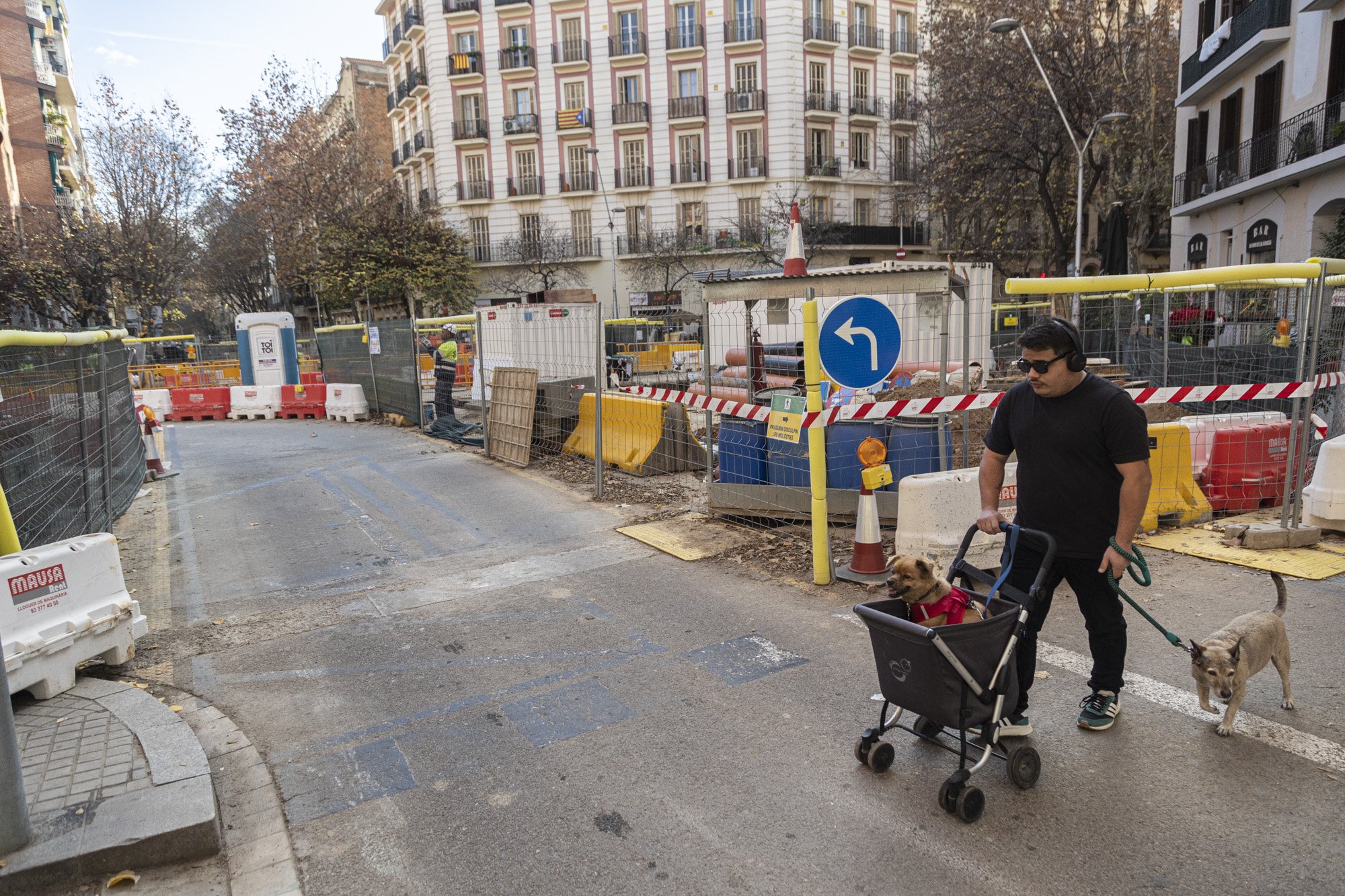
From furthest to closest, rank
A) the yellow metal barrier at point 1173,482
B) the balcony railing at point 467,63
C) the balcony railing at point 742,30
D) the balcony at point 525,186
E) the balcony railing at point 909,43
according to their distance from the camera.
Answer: the balcony railing at point 909,43, the balcony at point 525,186, the balcony railing at point 467,63, the balcony railing at point 742,30, the yellow metal barrier at point 1173,482

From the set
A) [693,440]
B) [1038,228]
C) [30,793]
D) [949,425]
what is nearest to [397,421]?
[693,440]

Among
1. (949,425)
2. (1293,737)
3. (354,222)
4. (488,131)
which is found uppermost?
(488,131)

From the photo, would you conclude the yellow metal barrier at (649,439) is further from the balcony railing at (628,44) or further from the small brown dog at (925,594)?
the balcony railing at (628,44)

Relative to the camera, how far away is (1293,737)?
3678 mm

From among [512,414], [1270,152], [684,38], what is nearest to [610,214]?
[684,38]

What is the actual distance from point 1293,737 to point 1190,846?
1113 mm

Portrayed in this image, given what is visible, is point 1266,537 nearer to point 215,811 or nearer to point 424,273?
point 215,811

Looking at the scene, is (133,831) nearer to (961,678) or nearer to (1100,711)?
(961,678)

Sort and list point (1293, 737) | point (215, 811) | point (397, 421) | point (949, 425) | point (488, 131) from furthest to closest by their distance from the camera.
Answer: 1. point (488, 131)
2. point (397, 421)
3. point (949, 425)
4. point (1293, 737)
5. point (215, 811)

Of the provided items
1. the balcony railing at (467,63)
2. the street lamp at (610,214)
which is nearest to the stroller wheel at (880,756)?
the street lamp at (610,214)

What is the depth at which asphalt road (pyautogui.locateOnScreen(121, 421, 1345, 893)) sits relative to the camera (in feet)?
9.79

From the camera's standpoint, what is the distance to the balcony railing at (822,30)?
44.8m

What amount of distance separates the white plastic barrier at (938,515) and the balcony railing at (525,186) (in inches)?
1753

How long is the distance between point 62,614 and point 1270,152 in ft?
90.1
